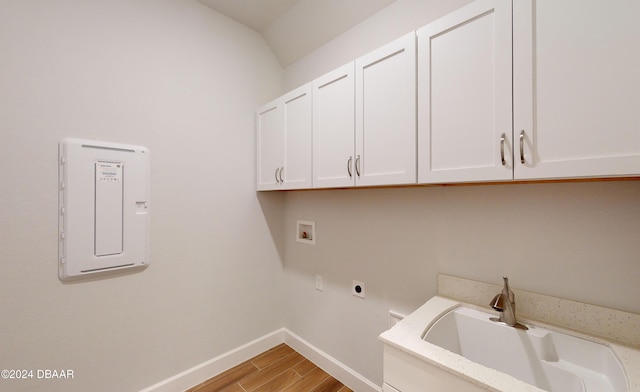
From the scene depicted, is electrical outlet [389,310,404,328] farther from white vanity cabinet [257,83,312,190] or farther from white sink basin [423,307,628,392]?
white vanity cabinet [257,83,312,190]

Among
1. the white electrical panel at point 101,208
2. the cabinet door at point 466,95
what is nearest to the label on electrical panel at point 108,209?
the white electrical panel at point 101,208

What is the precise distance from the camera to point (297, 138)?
6.08 ft

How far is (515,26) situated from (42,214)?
2385 mm

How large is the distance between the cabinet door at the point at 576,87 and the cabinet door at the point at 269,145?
1.51 meters

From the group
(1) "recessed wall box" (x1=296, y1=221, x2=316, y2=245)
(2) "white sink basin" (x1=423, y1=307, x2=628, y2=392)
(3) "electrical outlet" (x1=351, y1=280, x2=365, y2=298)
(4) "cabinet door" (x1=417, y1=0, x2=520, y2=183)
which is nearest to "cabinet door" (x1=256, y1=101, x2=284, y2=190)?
(1) "recessed wall box" (x1=296, y1=221, x2=316, y2=245)

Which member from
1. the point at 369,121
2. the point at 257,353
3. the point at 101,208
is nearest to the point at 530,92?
the point at 369,121

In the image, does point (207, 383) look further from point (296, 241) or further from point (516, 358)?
point (516, 358)

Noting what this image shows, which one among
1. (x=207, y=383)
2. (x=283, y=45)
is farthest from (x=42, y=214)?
(x=283, y=45)

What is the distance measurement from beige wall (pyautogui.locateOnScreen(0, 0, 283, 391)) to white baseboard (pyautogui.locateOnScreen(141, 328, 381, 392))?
65 millimetres

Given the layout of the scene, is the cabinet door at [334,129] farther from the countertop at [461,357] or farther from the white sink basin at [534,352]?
the white sink basin at [534,352]

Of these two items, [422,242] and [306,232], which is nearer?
[422,242]

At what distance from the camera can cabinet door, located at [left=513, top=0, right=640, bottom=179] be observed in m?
0.76

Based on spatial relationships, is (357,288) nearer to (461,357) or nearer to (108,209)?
(461,357)

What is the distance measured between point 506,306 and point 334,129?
1.26m
